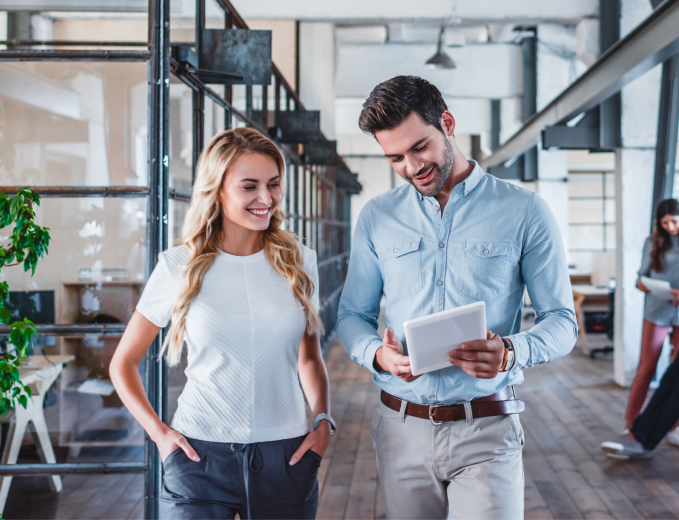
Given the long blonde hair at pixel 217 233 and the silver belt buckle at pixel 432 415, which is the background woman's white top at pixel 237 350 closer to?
the long blonde hair at pixel 217 233

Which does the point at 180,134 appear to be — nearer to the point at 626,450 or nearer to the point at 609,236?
the point at 626,450

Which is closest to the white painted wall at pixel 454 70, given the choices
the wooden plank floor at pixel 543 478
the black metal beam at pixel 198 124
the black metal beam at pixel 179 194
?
the wooden plank floor at pixel 543 478

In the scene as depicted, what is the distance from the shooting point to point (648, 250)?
175 inches

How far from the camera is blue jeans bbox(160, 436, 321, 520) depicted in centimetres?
138

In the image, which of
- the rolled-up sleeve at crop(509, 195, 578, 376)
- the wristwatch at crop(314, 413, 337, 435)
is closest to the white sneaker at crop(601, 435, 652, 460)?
the rolled-up sleeve at crop(509, 195, 578, 376)

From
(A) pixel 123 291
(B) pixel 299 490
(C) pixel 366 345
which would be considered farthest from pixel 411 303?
(A) pixel 123 291

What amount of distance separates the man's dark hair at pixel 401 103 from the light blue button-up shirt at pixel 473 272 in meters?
0.22

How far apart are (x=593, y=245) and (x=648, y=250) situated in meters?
11.9

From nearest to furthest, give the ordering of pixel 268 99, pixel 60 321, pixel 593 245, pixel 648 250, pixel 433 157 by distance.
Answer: pixel 433 157 → pixel 60 321 → pixel 648 250 → pixel 268 99 → pixel 593 245

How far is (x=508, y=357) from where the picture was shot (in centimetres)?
128

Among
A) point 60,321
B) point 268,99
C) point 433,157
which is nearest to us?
point 433,157

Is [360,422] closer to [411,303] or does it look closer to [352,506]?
[352,506]

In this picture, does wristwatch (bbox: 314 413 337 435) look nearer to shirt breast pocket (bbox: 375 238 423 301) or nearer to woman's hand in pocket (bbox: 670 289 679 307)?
shirt breast pocket (bbox: 375 238 423 301)

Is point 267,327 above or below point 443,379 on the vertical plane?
above
